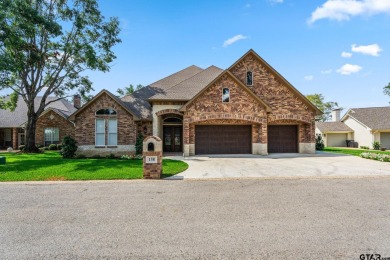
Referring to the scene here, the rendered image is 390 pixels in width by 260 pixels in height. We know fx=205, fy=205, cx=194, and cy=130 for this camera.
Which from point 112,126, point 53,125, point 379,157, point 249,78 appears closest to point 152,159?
point 112,126

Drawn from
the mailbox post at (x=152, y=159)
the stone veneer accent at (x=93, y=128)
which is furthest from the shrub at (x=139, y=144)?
the mailbox post at (x=152, y=159)

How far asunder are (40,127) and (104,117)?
45.9 feet

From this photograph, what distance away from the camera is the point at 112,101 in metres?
17.9

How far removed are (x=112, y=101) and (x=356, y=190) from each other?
17394 mm

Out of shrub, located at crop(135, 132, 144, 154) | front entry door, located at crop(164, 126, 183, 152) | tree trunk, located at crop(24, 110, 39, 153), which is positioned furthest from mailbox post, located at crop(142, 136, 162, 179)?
tree trunk, located at crop(24, 110, 39, 153)

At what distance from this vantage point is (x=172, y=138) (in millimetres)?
20172

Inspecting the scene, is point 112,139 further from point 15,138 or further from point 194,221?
point 15,138

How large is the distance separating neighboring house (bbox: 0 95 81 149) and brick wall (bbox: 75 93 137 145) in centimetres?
1000

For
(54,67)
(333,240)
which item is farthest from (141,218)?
(54,67)

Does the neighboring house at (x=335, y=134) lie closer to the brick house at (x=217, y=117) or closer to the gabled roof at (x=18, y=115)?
the brick house at (x=217, y=117)

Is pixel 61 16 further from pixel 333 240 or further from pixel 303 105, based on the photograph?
pixel 333 240

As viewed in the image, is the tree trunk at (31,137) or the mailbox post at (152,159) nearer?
the mailbox post at (152,159)

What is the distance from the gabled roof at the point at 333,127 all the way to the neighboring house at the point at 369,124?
0.85m

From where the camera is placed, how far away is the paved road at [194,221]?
359cm
